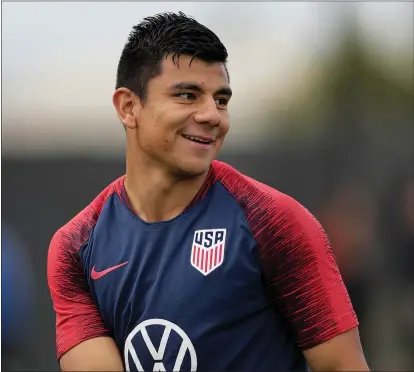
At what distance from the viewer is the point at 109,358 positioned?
3.72 metres

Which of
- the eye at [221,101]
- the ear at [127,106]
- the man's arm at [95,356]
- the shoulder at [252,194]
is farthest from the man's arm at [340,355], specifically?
the ear at [127,106]

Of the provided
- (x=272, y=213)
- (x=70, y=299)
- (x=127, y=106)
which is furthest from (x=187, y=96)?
(x=70, y=299)

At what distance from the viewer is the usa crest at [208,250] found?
3648mm

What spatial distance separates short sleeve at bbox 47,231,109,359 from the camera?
3832mm

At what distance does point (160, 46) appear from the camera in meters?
3.80

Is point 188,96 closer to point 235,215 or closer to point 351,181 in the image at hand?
point 235,215

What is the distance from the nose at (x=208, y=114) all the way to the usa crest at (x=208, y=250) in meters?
0.44

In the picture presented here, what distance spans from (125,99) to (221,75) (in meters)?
0.45

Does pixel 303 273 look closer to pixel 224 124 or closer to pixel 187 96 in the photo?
pixel 224 124

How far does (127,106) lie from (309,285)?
3.60 feet

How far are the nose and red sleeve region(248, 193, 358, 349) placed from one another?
1.34 feet

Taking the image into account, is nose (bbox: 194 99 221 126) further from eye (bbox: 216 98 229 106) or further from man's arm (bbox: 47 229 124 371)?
man's arm (bbox: 47 229 124 371)

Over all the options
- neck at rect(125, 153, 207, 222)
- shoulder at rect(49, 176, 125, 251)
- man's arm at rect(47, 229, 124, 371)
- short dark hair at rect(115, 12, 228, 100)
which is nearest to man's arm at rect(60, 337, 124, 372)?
man's arm at rect(47, 229, 124, 371)

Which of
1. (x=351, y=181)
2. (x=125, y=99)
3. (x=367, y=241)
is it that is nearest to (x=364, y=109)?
(x=351, y=181)
